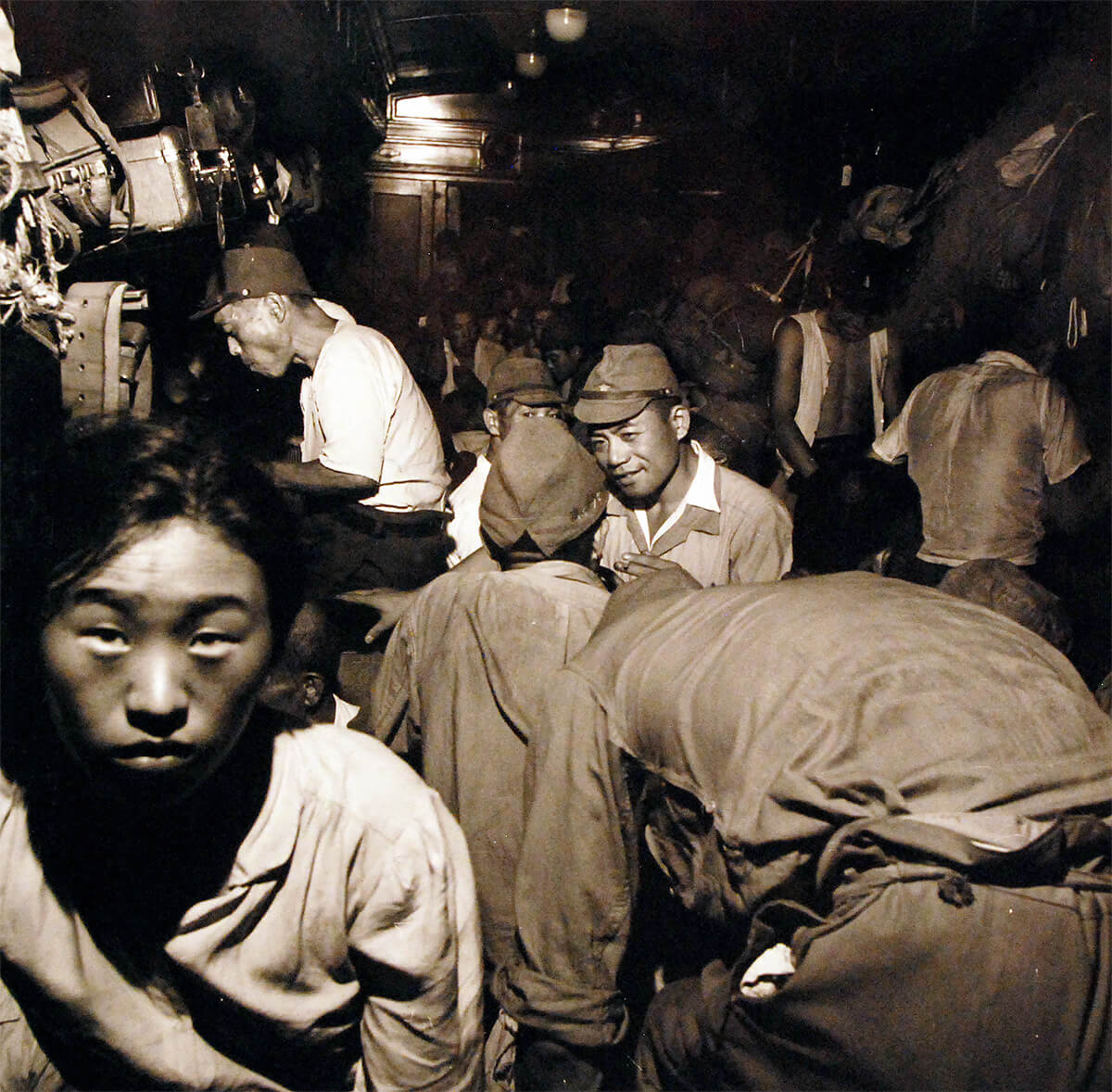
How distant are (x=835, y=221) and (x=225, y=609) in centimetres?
397

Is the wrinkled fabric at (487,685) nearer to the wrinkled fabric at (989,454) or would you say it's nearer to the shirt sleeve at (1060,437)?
the wrinkled fabric at (989,454)

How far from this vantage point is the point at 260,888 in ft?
3.62

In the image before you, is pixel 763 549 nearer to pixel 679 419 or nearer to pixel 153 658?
pixel 679 419

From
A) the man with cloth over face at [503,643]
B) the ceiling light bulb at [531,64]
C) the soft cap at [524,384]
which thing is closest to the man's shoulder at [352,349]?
the soft cap at [524,384]

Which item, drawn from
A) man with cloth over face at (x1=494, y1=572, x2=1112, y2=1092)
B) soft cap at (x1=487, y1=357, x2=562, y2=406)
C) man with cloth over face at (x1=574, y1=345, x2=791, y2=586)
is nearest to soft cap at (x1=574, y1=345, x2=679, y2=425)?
man with cloth over face at (x1=574, y1=345, x2=791, y2=586)

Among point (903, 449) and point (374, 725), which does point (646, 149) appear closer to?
point (903, 449)

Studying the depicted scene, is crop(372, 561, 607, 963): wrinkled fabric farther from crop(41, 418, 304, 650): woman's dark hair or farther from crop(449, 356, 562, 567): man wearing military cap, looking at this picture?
crop(449, 356, 562, 567): man wearing military cap

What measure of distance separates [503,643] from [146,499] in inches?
43.1

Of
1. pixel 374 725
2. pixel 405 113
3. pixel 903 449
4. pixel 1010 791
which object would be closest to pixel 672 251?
pixel 405 113

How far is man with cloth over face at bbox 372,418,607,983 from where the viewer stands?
1968 millimetres

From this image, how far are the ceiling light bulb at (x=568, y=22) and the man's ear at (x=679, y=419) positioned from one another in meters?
1.71

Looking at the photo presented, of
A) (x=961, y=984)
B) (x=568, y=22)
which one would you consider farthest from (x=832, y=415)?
(x=961, y=984)

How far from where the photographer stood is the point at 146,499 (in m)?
0.98

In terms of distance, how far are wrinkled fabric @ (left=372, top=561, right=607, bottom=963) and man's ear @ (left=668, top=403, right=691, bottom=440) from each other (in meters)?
0.71
